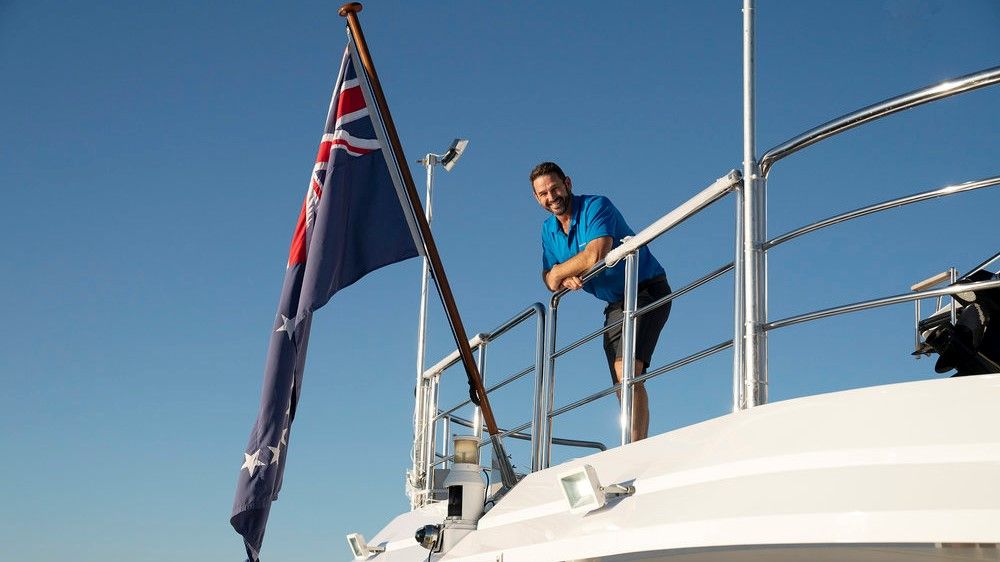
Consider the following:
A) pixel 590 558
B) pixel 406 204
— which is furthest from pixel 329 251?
pixel 590 558

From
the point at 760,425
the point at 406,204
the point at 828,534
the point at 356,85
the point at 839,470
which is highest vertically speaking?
the point at 356,85

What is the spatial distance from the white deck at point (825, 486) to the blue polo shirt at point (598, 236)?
1.89 meters

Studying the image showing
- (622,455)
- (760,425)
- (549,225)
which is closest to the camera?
(760,425)

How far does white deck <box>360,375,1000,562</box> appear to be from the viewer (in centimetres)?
285

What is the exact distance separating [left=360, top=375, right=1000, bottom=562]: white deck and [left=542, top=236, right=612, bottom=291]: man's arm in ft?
5.97

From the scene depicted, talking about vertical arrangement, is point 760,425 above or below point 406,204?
below

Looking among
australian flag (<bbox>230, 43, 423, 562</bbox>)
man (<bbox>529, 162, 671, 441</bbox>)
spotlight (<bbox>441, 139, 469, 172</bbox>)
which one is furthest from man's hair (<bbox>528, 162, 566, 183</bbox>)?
spotlight (<bbox>441, 139, 469, 172</bbox>)

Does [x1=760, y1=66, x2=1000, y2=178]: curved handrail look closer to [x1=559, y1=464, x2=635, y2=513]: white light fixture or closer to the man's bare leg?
[x1=559, y1=464, x2=635, y2=513]: white light fixture

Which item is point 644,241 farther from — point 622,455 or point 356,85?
point 356,85

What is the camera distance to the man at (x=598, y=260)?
5.82 meters

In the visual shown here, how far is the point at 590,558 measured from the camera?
3.79 meters

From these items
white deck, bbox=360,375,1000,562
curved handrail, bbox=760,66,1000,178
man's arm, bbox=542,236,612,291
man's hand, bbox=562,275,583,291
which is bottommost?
white deck, bbox=360,375,1000,562

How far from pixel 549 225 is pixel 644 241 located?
141cm

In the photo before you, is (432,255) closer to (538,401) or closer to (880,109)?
(538,401)
